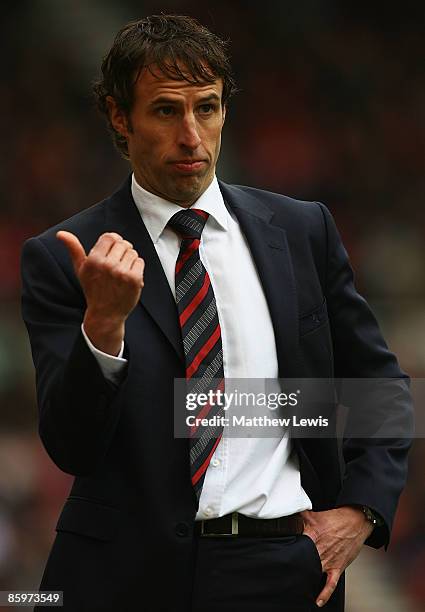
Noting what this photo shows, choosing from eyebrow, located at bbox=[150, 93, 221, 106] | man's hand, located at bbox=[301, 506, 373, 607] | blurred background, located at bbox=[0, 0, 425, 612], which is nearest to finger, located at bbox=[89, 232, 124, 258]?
eyebrow, located at bbox=[150, 93, 221, 106]

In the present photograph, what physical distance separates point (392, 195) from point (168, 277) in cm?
241

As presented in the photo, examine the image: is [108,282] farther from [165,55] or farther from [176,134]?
[165,55]

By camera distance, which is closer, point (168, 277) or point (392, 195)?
point (168, 277)


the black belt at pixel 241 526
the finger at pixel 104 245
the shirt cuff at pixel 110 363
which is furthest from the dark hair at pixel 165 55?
the black belt at pixel 241 526

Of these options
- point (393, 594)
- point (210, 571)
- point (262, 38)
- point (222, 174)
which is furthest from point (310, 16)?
point (210, 571)

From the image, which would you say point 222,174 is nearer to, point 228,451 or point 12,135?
point 12,135

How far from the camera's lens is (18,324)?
4203 mm

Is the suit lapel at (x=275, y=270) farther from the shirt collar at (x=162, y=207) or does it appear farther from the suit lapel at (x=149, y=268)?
the suit lapel at (x=149, y=268)

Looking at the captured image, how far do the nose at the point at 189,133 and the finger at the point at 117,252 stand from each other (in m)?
0.28

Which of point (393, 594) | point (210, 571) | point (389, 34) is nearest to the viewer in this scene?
point (210, 571)

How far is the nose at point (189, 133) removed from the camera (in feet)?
6.79

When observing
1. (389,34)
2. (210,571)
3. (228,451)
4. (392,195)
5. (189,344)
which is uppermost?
(389,34)

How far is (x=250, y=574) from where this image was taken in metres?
2.03

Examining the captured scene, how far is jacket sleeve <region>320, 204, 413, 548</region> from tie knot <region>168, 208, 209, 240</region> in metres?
0.24
